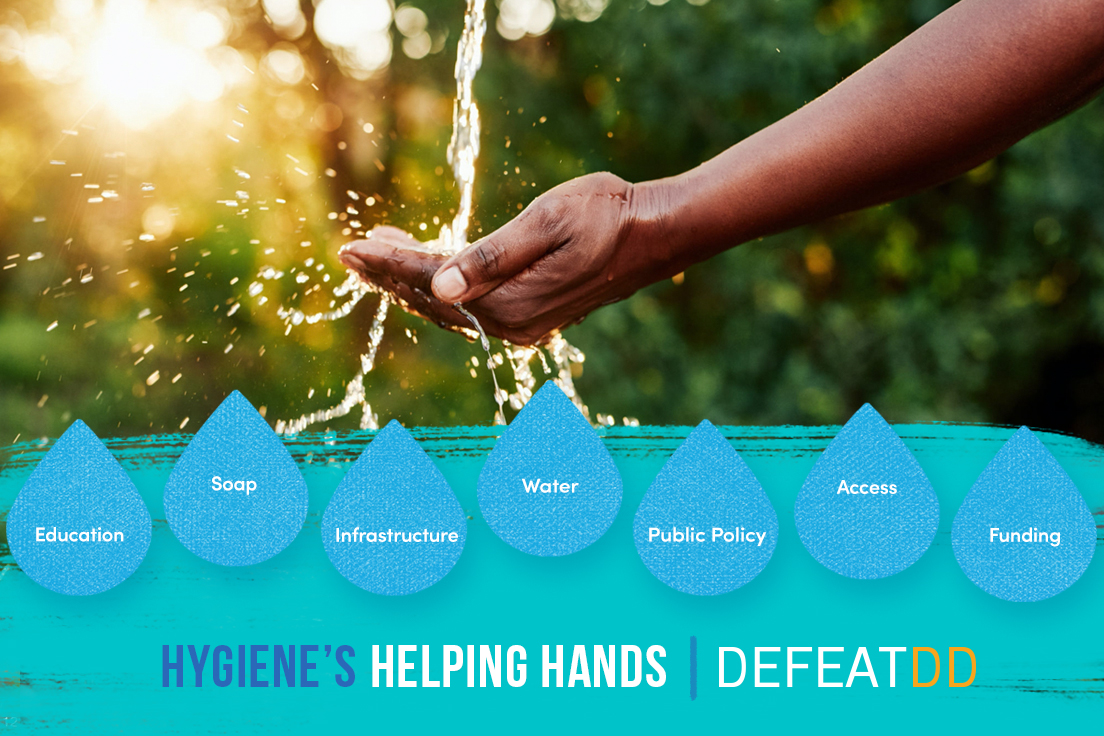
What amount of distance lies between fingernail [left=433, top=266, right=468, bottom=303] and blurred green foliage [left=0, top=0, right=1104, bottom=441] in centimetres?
157

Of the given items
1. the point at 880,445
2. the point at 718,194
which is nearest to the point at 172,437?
the point at 718,194

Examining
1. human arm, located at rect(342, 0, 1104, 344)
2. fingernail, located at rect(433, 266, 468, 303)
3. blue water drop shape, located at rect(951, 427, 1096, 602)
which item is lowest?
blue water drop shape, located at rect(951, 427, 1096, 602)

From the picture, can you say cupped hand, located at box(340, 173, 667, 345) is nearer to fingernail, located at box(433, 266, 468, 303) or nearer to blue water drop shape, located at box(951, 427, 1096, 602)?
fingernail, located at box(433, 266, 468, 303)

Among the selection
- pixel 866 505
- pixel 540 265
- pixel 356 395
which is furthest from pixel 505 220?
pixel 866 505

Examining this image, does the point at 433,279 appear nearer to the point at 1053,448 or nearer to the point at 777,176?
the point at 777,176

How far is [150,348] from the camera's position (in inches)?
110

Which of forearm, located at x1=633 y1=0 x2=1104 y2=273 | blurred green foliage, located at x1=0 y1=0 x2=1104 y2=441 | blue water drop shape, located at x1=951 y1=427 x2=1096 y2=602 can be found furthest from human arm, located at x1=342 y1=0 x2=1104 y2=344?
blurred green foliage, located at x1=0 y1=0 x2=1104 y2=441

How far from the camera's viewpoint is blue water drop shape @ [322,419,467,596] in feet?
3.34

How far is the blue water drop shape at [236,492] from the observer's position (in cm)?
103

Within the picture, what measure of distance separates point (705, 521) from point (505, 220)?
5.90ft

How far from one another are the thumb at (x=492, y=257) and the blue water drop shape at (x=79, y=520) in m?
0.45

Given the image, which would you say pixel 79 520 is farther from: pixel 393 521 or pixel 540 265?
pixel 540 265

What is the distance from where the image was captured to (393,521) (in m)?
1.03

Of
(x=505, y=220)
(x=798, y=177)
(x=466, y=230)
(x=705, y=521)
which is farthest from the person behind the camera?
(x=505, y=220)
